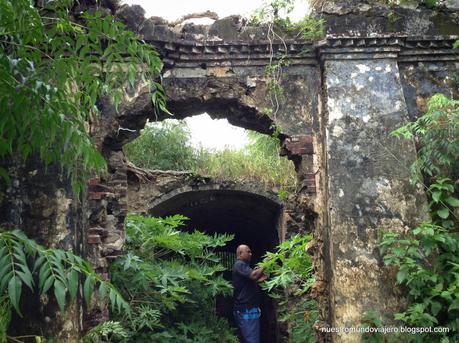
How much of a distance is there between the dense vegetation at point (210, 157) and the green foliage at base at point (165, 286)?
251 cm

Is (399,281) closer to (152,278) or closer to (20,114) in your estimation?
(152,278)

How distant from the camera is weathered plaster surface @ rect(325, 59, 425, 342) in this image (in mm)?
4270

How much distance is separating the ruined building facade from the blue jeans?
100.0 inches

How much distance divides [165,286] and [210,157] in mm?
5525

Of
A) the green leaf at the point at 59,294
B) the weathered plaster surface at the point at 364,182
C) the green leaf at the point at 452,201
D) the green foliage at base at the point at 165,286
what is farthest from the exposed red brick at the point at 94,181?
the green leaf at the point at 452,201

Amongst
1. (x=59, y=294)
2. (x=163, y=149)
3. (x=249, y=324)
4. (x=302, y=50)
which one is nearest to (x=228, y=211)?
(x=163, y=149)

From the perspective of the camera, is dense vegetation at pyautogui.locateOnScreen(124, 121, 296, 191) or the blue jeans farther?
dense vegetation at pyautogui.locateOnScreen(124, 121, 296, 191)

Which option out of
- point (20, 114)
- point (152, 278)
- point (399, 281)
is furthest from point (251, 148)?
point (20, 114)

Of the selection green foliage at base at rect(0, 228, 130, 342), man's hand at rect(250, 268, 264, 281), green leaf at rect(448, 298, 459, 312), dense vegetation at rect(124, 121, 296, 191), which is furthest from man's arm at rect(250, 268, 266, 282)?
green foliage at base at rect(0, 228, 130, 342)

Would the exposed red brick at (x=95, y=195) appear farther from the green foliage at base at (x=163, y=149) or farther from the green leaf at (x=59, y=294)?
the green foliage at base at (x=163, y=149)

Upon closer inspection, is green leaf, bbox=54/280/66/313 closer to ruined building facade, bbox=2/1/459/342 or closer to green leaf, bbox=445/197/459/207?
ruined building facade, bbox=2/1/459/342

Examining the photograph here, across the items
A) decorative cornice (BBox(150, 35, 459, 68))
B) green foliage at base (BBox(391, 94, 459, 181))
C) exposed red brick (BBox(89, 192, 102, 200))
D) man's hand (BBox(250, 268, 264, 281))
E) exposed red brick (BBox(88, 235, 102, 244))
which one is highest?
decorative cornice (BBox(150, 35, 459, 68))

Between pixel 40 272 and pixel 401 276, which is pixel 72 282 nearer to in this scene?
pixel 40 272

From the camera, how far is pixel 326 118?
4758 mm
